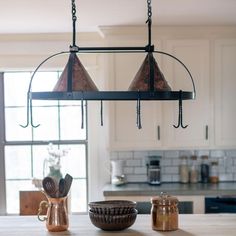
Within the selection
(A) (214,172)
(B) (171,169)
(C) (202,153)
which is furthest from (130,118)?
(A) (214,172)

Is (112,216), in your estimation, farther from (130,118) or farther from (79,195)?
(79,195)

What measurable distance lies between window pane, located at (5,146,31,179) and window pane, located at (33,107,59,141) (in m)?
0.19

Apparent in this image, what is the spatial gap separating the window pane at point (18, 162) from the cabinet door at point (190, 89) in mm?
1538

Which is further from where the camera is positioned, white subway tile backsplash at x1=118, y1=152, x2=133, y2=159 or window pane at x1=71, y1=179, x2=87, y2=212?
window pane at x1=71, y1=179, x2=87, y2=212

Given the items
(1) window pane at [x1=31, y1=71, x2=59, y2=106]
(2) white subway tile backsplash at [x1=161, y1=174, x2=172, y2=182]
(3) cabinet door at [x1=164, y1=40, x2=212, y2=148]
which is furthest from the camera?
(1) window pane at [x1=31, y1=71, x2=59, y2=106]

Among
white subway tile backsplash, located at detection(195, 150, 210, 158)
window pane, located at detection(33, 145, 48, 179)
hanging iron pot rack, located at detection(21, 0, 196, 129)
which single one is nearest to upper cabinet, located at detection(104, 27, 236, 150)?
white subway tile backsplash, located at detection(195, 150, 210, 158)

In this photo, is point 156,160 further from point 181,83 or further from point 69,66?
point 69,66

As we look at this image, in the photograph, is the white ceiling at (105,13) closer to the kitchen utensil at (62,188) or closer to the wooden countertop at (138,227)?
the kitchen utensil at (62,188)

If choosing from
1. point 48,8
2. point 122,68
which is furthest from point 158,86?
point 122,68

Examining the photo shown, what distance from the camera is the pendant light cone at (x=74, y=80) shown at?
200 centimetres

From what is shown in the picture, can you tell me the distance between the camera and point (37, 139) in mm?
4609

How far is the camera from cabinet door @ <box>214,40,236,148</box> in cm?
408

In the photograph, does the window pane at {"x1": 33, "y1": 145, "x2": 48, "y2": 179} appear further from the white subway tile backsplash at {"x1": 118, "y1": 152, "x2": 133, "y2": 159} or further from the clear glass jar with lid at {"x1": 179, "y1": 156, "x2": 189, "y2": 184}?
the clear glass jar with lid at {"x1": 179, "y1": 156, "x2": 189, "y2": 184}

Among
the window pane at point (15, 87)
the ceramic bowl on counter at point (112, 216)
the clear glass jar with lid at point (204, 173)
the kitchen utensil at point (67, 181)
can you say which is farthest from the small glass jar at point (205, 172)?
the kitchen utensil at point (67, 181)
